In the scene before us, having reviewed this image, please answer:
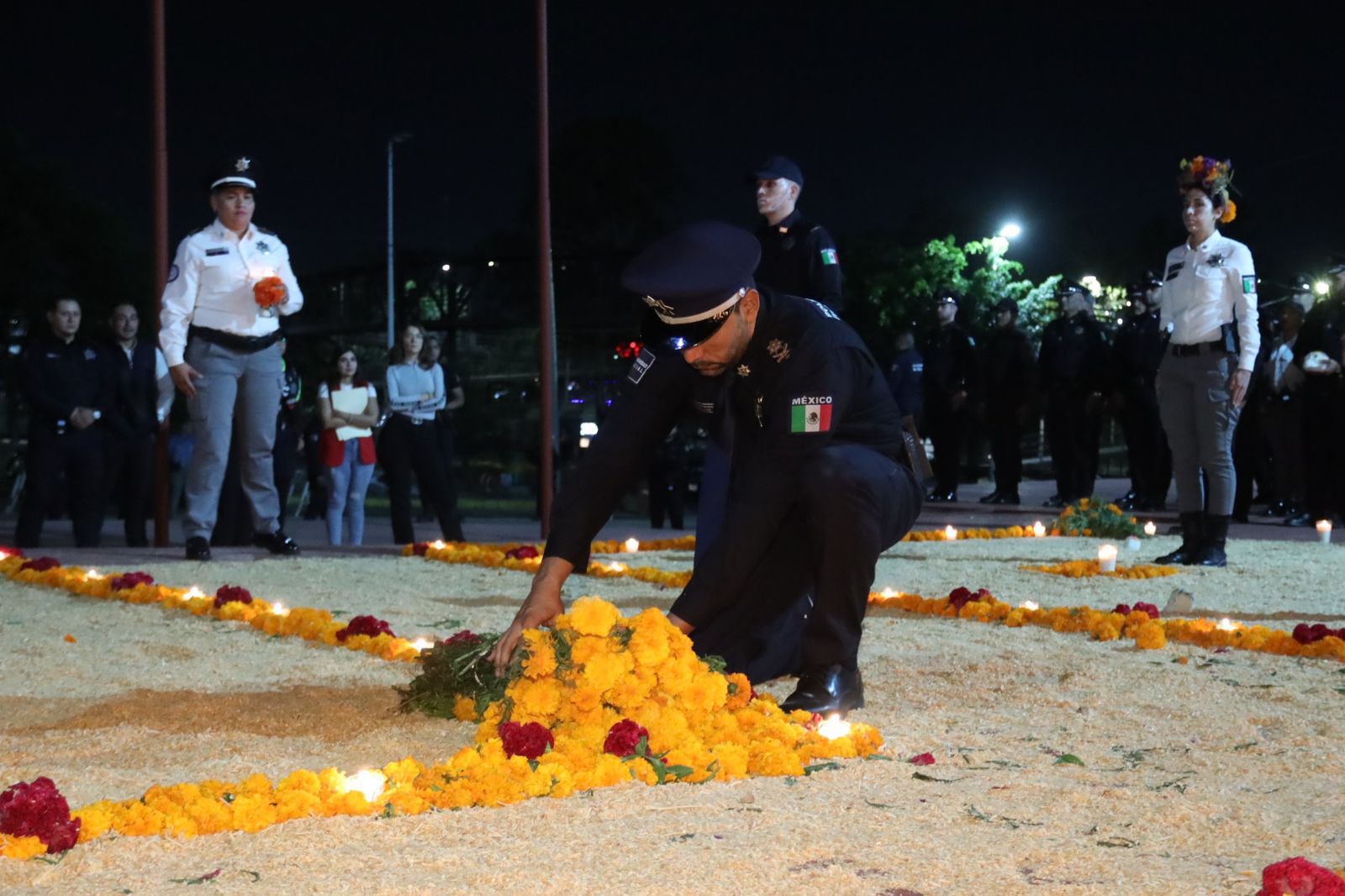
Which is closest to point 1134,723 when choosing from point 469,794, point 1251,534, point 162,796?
point 469,794

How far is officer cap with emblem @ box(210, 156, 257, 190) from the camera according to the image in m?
9.09

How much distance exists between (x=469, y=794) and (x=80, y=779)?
956 millimetres

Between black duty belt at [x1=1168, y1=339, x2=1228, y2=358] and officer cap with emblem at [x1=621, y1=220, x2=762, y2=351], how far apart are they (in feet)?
17.2

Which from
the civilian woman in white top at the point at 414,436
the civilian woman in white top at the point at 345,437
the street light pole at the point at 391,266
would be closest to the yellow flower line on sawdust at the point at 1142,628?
the civilian woman in white top at the point at 414,436

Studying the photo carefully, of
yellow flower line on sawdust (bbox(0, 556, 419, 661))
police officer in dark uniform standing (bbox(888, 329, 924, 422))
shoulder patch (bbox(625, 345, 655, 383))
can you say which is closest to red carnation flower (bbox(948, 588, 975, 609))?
yellow flower line on sawdust (bbox(0, 556, 419, 661))

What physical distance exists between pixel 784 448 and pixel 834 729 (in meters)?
0.82

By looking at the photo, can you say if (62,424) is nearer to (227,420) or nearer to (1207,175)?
(227,420)

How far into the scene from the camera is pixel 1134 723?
181 inches

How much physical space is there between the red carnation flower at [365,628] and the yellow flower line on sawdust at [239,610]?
0.05 ft

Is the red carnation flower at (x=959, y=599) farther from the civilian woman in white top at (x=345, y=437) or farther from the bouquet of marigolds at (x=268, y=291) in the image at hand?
the civilian woman in white top at (x=345, y=437)

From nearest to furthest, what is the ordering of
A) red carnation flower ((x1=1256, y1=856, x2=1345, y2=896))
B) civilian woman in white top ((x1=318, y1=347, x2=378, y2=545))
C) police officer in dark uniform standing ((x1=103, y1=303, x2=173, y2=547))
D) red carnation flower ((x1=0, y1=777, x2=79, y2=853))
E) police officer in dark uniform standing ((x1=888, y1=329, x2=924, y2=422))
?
red carnation flower ((x1=1256, y1=856, x2=1345, y2=896)), red carnation flower ((x1=0, y1=777, x2=79, y2=853)), civilian woman in white top ((x1=318, y1=347, x2=378, y2=545)), police officer in dark uniform standing ((x1=103, y1=303, x2=173, y2=547)), police officer in dark uniform standing ((x1=888, y1=329, x2=924, y2=422))

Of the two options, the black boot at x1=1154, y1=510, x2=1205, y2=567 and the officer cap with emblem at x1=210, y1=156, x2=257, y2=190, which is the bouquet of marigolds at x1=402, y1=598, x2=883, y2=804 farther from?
the black boot at x1=1154, y1=510, x2=1205, y2=567

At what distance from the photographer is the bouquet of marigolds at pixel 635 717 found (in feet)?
12.4

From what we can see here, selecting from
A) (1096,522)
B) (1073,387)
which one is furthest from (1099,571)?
(1073,387)
